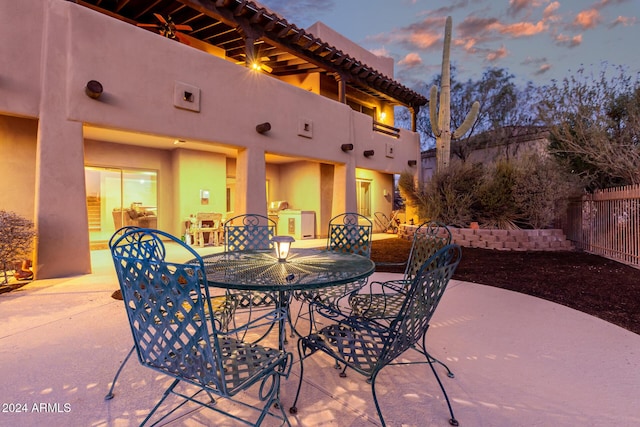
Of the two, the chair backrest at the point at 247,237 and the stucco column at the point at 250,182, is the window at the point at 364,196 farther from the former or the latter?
the chair backrest at the point at 247,237

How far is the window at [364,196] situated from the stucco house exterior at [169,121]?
0.08 meters

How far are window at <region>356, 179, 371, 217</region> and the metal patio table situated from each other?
9.58 m

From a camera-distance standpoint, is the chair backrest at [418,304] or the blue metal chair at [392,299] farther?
the blue metal chair at [392,299]

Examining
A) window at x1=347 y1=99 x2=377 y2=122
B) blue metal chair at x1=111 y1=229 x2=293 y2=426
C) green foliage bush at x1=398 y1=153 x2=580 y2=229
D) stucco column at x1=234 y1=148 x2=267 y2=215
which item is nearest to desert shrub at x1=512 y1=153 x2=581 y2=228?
green foliage bush at x1=398 y1=153 x2=580 y2=229

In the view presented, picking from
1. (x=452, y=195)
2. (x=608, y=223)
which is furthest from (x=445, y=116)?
(x=608, y=223)

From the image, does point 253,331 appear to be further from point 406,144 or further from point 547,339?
point 406,144

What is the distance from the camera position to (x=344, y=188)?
32.3ft

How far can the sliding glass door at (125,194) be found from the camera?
28.8 ft

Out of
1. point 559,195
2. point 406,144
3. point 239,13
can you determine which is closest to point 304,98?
point 239,13

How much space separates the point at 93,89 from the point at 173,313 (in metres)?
5.16

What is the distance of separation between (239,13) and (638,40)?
16422mm

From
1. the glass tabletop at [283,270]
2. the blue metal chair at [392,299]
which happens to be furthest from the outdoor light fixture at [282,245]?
the blue metal chair at [392,299]

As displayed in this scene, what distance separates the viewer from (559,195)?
7.55 m

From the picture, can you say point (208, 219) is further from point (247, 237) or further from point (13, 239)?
point (247, 237)
